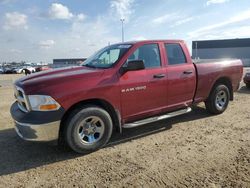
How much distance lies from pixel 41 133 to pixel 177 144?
2.41m

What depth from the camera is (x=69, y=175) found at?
11.6ft

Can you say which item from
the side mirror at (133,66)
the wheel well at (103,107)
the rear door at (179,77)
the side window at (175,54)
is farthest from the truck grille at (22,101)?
the side window at (175,54)

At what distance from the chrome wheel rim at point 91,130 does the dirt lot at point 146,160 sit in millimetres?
257

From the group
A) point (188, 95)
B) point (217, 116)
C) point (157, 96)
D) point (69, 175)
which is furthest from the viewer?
point (217, 116)

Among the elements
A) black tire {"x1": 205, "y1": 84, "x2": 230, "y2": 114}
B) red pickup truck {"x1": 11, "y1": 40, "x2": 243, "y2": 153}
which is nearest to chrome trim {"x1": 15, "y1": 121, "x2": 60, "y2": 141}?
red pickup truck {"x1": 11, "y1": 40, "x2": 243, "y2": 153}

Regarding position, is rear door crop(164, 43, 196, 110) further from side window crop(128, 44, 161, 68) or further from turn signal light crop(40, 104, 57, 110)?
turn signal light crop(40, 104, 57, 110)

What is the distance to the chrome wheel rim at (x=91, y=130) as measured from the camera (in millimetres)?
4180

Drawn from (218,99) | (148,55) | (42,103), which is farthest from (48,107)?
(218,99)

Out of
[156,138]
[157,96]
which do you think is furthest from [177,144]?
[157,96]

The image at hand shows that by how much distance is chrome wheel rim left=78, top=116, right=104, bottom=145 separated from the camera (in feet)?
13.7

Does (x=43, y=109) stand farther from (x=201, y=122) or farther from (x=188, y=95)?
(x=201, y=122)

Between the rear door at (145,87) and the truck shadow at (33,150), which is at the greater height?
the rear door at (145,87)

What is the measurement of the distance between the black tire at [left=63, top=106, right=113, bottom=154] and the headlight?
0.35 m

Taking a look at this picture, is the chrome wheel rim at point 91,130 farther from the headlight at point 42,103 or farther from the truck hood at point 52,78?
the truck hood at point 52,78
